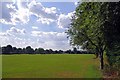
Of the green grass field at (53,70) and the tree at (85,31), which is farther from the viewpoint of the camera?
the green grass field at (53,70)

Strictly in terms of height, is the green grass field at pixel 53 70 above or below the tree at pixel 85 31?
below

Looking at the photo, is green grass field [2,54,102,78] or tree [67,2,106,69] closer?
tree [67,2,106,69]

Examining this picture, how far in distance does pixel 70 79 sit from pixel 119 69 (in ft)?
16.2

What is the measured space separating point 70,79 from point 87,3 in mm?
7759

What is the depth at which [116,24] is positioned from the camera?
31625mm

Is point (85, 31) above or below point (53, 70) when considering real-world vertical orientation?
above

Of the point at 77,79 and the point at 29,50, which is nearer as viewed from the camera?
the point at 77,79

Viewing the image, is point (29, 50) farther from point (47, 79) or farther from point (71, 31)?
point (47, 79)

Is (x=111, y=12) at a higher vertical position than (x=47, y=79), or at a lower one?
higher

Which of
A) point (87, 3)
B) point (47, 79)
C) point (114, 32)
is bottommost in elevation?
point (47, 79)

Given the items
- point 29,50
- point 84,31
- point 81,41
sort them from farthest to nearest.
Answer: point 29,50
point 81,41
point 84,31

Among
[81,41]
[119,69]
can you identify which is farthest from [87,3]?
[81,41]

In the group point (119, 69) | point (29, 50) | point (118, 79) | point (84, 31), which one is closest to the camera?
point (118, 79)

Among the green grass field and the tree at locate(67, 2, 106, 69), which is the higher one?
the tree at locate(67, 2, 106, 69)
